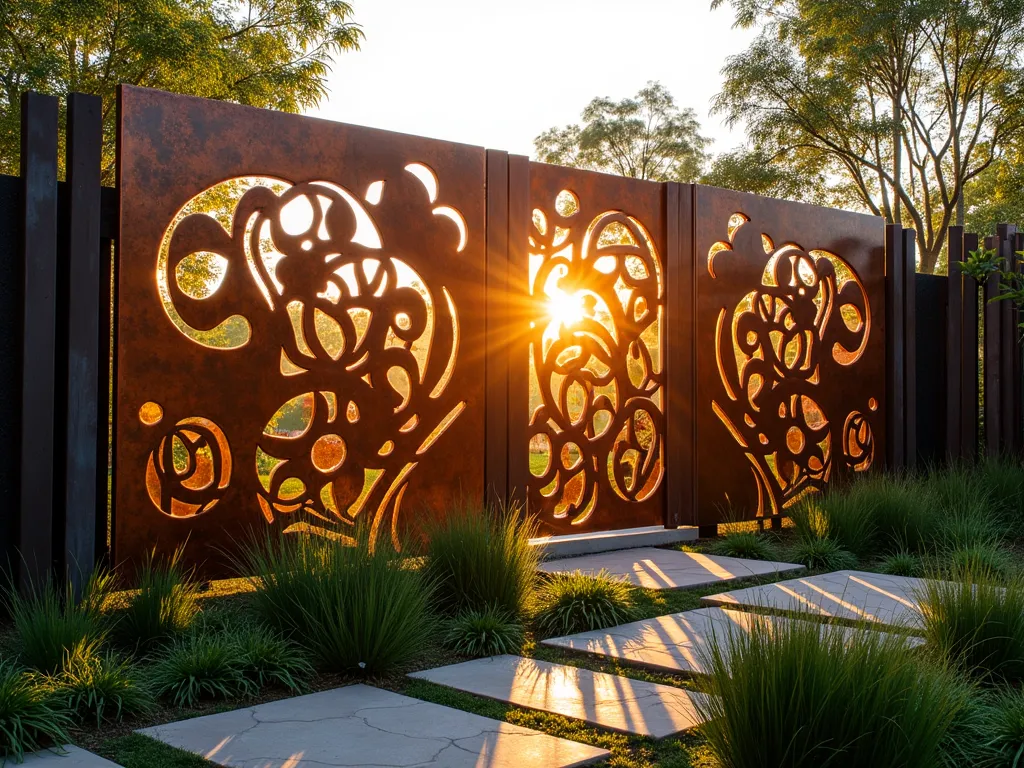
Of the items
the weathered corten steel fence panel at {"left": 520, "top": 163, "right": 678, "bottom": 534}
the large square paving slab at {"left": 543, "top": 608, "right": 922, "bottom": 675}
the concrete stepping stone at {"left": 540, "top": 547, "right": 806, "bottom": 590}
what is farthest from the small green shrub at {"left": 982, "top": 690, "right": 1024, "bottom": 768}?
the weathered corten steel fence panel at {"left": 520, "top": 163, "right": 678, "bottom": 534}

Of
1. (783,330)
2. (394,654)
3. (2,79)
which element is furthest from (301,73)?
(394,654)

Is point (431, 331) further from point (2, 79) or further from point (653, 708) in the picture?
point (2, 79)

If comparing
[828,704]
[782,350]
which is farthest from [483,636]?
[782,350]

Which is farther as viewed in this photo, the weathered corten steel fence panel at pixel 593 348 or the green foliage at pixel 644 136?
the green foliage at pixel 644 136

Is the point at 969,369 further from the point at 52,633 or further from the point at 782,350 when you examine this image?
the point at 52,633

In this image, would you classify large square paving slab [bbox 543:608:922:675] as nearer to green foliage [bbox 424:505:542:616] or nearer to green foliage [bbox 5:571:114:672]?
green foliage [bbox 424:505:542:616]

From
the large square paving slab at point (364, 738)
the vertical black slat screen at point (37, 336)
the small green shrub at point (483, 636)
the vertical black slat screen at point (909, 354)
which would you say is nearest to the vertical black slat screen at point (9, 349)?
the vertical black slat screen at point (37, 336)

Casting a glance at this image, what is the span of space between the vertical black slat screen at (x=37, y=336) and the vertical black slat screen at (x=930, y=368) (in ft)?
23.6

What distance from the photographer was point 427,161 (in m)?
5.39

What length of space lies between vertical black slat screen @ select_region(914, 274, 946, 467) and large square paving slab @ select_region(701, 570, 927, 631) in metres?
3.81

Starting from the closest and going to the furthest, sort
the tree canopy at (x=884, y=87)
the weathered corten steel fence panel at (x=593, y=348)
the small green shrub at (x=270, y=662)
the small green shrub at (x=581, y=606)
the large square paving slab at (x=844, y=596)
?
the small green shrub at (x=270, y=662) < the small green shrub at (x=581, y=606) < the large square paving slab at (x=844, y=596) < the weathered corten steel fence panel at (x=593, y=348) < the tree canopy at (x=884, y=87)

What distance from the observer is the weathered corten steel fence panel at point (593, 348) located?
5.98m

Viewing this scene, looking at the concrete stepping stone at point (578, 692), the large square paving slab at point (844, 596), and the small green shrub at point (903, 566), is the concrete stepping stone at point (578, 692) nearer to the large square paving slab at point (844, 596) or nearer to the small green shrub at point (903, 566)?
the large square paving slab at point (844, 596)

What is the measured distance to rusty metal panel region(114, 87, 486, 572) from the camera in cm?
439
